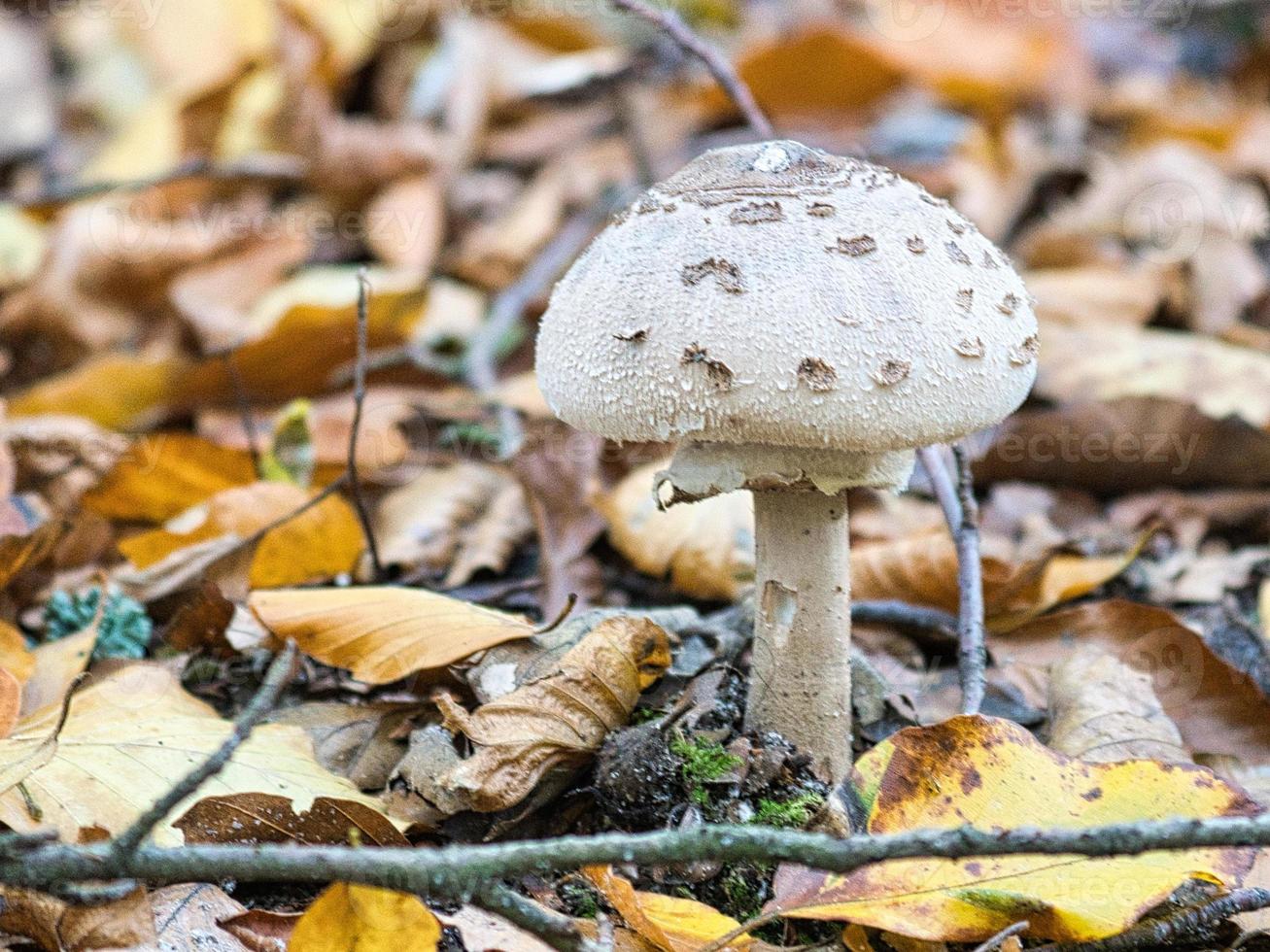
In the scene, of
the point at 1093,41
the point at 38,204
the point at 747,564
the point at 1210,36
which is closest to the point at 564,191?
the point at 38,204

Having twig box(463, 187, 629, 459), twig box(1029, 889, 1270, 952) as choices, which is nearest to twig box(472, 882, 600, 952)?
twig box(1029, 889, 1270, 952)

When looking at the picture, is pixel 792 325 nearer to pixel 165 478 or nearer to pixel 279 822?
pixel 279 822

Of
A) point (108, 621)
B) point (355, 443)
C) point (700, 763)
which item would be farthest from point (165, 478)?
point (700, 763)

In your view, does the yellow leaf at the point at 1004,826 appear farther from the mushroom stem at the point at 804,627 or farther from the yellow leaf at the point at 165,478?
the yellow leaf at the point at 165,478

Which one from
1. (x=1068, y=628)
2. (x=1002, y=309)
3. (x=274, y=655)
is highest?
(x=1002, y=309)

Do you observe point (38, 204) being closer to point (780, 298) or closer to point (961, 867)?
point (780, 298)

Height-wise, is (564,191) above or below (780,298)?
below
